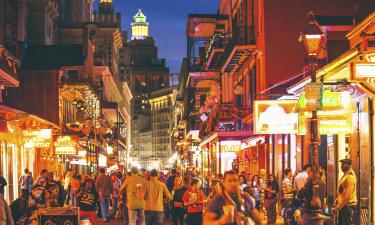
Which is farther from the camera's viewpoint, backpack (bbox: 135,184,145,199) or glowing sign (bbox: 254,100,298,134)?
glowing sign (bbox: 254,100,298,134)

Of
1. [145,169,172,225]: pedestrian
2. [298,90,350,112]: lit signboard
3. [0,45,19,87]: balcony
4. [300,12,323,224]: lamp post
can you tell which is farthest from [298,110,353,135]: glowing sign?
[0,45,19,87]: balcony

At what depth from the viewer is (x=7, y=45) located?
4362 centimetres

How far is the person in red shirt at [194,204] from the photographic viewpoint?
20938 mm

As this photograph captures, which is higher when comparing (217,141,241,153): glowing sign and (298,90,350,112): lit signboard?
(298,90,350,112): lit signboard

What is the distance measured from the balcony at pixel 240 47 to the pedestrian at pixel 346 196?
19.4 m

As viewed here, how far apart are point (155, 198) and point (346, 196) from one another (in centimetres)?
617

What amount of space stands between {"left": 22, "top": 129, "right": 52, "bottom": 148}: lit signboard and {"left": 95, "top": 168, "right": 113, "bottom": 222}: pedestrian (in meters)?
2.42

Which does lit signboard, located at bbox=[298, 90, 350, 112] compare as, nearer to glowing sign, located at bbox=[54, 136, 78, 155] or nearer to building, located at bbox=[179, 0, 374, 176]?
building, located at bbox=[179, 0, 374, 176]

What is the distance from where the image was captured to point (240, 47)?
3659 centimetres

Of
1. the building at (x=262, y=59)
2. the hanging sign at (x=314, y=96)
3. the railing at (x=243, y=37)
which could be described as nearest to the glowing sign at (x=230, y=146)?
the building at (x=262, y=59)

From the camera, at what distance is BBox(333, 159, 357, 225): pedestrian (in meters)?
16.8

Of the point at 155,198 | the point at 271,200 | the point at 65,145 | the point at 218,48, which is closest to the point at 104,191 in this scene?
the point at 271,200

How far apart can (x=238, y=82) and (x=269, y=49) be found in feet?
35.7

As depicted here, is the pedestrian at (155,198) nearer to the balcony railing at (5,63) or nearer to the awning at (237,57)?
the balcony railing at (5,63)
